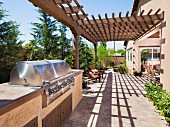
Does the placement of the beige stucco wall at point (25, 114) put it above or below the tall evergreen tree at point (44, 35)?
below

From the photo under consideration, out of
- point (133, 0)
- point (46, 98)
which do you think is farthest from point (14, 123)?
point (133, 0)

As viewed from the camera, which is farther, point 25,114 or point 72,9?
point 72,9

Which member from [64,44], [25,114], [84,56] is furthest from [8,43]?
[84,56]

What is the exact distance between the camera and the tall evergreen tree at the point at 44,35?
11654 mm

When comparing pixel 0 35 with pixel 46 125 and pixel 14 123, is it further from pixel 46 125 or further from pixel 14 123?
pixel 14 123

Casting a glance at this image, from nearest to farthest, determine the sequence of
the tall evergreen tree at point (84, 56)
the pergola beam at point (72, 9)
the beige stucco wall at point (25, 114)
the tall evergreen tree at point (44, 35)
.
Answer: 1. the beige stucco wall at point (25, 114)
2. the pergola beam at point (72, 9)
3. the tall evergreen tree at point (44, 35)
4. the tall evergreen tree at point (84, 56)

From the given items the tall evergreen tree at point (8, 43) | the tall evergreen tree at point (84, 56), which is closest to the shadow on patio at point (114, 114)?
the tall evergreen tree at point (8, 43)

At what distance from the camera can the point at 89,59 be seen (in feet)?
53.9

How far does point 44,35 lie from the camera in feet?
38.8

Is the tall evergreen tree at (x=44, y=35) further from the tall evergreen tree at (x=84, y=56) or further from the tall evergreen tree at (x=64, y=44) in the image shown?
the tall evergreen tree at (x=84, y=56)

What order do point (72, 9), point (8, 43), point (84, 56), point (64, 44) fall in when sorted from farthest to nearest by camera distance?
point (84, 56), point (64, 44), point (8, 43), point (72, 9)

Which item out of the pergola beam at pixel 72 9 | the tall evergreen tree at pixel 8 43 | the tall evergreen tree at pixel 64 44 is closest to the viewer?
the pergola beam at pixel 72 9

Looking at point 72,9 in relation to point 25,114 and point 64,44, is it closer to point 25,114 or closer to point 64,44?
point 25,114

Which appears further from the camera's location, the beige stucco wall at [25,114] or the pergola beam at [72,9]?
the pergola beam at [72,9]
